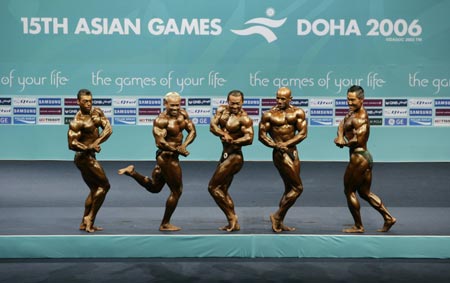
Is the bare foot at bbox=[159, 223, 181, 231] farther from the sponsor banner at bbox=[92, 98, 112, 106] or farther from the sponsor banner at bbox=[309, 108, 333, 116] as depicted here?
the sponsor banner at bbox=[309, 108, 333, 116]

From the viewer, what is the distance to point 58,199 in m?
9.55

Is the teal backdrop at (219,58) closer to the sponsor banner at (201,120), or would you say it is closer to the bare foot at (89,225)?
the sponsor banner at (201,120)

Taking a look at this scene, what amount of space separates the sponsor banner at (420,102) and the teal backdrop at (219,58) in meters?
0.02

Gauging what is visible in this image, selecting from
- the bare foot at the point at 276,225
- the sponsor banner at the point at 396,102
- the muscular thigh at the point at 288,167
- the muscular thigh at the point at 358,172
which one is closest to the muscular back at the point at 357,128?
the muscular thigh at the point at 358,172

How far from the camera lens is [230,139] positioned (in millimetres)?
7363

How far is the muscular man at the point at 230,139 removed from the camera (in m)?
7.37

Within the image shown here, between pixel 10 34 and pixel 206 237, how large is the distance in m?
7.12

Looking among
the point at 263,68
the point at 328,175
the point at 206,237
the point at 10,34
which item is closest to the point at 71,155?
the point at 10,34

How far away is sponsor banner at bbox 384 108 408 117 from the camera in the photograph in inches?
515

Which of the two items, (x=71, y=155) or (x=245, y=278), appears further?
(x=71, y=155)

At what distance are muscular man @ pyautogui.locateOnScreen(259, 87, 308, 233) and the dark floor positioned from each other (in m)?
0.28

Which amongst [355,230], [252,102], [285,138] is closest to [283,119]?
[285,138]

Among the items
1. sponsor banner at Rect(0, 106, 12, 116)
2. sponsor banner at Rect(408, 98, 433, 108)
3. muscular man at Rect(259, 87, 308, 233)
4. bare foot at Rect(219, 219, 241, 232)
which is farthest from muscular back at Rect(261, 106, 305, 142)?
sponsor banner at Rect(0, 106, 12, 116)
